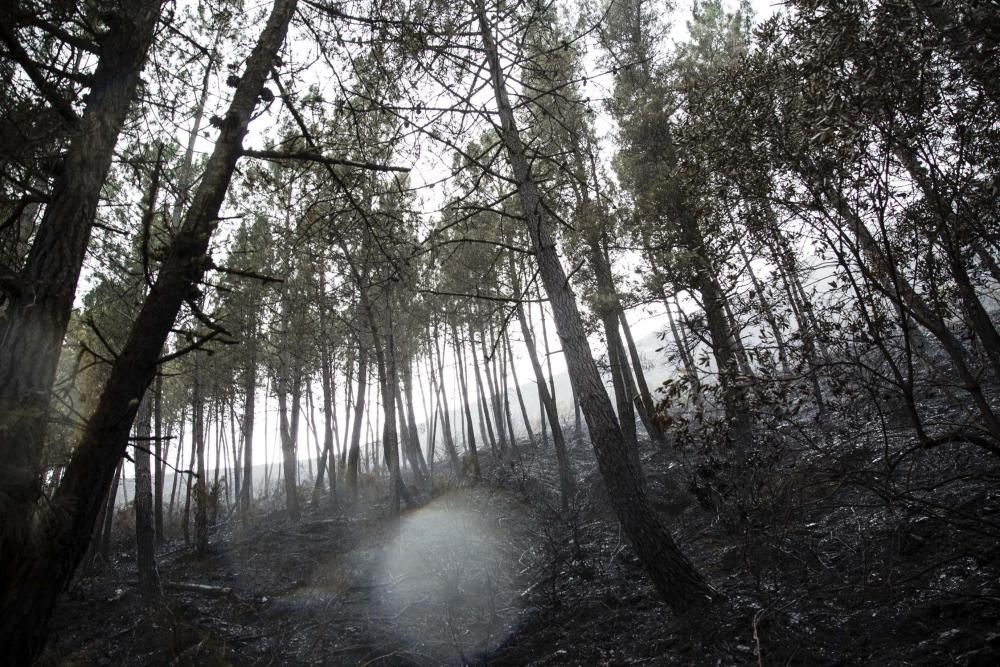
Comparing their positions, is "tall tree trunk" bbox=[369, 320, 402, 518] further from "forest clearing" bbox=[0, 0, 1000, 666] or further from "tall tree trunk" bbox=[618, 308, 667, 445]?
"tall tree trunk" bbox=[618, 308, 667, 445]

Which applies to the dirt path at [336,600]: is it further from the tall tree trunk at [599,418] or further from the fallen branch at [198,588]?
the tall tree trunk at [599,418]

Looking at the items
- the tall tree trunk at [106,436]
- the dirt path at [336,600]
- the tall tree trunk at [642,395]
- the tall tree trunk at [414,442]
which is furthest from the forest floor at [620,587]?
the tall tree trunk at [414,442]

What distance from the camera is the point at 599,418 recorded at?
521 cm

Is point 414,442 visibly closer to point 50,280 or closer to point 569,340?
point 569,340

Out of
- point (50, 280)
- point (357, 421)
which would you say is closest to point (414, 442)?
point (357, 421)

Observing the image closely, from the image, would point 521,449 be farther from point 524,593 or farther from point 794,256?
point 794,256

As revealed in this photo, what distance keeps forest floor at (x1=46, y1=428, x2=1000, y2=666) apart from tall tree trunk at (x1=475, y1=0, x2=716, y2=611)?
37cm

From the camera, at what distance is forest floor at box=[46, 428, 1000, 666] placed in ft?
11.4

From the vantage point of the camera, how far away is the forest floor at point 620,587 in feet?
11.4

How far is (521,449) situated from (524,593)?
1425 cm

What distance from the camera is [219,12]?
3.81m

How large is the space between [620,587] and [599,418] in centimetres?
243

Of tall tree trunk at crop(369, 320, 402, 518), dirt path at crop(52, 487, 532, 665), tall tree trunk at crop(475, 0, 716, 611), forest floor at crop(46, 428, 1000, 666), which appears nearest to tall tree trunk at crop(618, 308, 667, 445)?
forest floor at crop(46, 428, 1000, 666)

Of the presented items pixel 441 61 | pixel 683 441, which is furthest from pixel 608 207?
pixel 683 441
